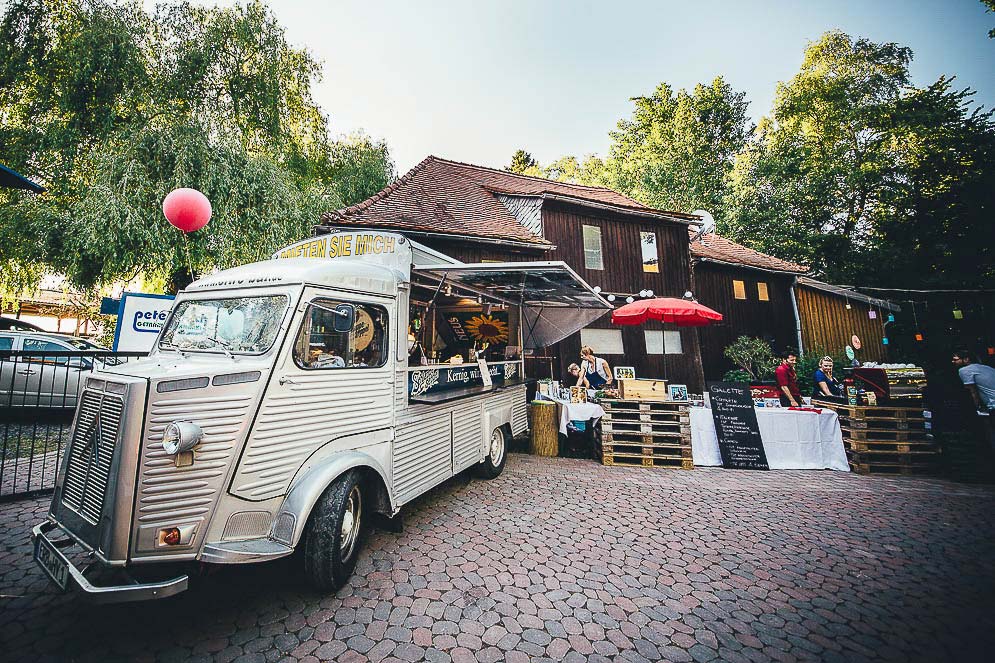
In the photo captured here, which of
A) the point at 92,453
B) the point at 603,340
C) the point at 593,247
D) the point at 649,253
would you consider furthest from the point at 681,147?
the point at 92,453

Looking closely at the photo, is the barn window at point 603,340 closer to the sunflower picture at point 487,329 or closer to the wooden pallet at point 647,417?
the sunflower picture at point 487,329

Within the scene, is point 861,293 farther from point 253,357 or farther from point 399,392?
point 253,357

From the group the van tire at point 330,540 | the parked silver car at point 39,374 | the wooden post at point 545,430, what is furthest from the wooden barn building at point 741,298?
the parked silver car at point 39,374

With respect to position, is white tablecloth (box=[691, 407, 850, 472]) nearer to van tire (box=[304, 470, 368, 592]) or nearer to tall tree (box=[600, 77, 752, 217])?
van tire (box=[304, 470, 368, 592])

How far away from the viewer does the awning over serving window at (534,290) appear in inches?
179

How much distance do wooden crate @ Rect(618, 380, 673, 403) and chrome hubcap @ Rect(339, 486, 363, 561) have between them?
480 cm

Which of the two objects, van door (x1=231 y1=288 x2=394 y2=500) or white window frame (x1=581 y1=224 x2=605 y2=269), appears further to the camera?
white window frame (x1=581 y1=224 x2=605 y2=269)

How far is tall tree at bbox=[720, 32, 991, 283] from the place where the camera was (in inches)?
619

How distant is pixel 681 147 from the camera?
80.5ft

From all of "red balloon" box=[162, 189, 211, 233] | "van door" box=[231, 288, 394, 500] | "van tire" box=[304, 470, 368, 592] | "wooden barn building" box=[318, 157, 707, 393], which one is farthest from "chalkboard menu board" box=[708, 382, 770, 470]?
"red balloon" box=[162, 189, 211, 233]

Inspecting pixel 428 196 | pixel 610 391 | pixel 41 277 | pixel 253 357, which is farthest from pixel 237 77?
pixel 610 391

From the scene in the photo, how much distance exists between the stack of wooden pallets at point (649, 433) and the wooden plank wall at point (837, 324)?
1600 cm

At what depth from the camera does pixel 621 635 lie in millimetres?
2500

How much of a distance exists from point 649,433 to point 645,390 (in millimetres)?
733
